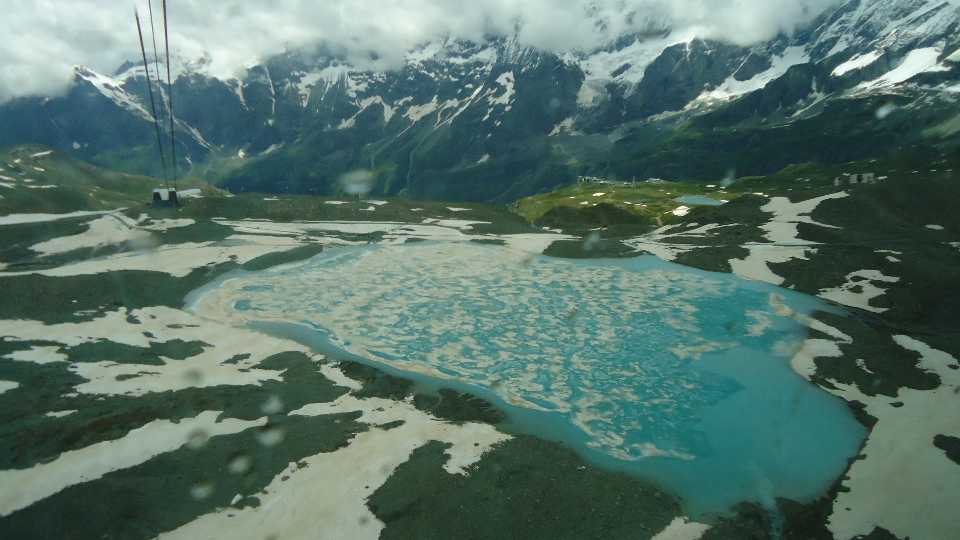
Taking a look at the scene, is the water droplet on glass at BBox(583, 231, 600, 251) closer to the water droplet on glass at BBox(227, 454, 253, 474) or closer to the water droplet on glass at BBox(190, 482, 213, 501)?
the water droplet on glass at BBox(227, 454, 253, 474)

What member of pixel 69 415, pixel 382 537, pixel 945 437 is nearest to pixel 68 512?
pixel 69 415

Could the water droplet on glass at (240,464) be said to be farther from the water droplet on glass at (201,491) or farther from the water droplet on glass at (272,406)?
the water droplet on glass at (272,406)

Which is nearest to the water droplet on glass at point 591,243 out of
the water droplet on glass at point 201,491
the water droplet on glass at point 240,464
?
the water droplet on glass at point 240,464

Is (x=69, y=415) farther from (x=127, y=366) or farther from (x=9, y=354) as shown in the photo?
(x=9, y=354)

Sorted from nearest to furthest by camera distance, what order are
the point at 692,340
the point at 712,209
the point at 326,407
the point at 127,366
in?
the point at 326,407 → the point at 127,366 → the point at 692,340 → the point at 712,209

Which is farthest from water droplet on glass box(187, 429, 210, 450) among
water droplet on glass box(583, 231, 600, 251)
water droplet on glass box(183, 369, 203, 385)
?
water droplet on glass box(583, 231, 600, 251)

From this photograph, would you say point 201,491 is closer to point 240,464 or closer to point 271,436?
point 240,464
